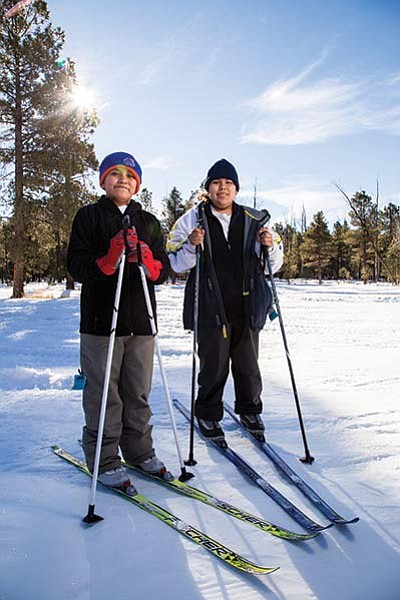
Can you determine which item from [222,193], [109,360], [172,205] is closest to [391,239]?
[172,205]

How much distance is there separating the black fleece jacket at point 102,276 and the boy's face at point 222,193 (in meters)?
0.83

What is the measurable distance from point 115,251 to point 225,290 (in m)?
1.13

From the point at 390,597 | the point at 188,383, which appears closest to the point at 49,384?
the point at 188,383

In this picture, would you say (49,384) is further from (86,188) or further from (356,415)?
(86,188)

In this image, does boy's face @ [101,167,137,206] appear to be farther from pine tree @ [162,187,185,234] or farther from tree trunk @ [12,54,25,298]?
pine tree @ [162,187,185,234]

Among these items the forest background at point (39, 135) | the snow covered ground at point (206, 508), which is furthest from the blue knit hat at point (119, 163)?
the forest background at point (39, 135)

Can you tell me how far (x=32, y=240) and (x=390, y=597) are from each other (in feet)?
73.0

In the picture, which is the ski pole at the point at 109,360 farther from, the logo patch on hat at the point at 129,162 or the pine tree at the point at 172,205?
the pine tree at the point at 172,205

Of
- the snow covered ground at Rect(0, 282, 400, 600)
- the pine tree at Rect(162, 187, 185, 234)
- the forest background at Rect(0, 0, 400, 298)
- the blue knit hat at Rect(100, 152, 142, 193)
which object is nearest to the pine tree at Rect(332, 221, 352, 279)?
the pine tree at Rect(162, 187, 185, 234)

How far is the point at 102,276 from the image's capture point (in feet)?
8.98

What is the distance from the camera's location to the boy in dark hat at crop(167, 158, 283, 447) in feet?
11.3

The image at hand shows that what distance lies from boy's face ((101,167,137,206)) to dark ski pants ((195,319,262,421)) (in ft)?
3.92

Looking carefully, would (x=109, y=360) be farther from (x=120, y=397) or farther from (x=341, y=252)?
(x=341, y=252)

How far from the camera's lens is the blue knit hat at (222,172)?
3.49 metres
